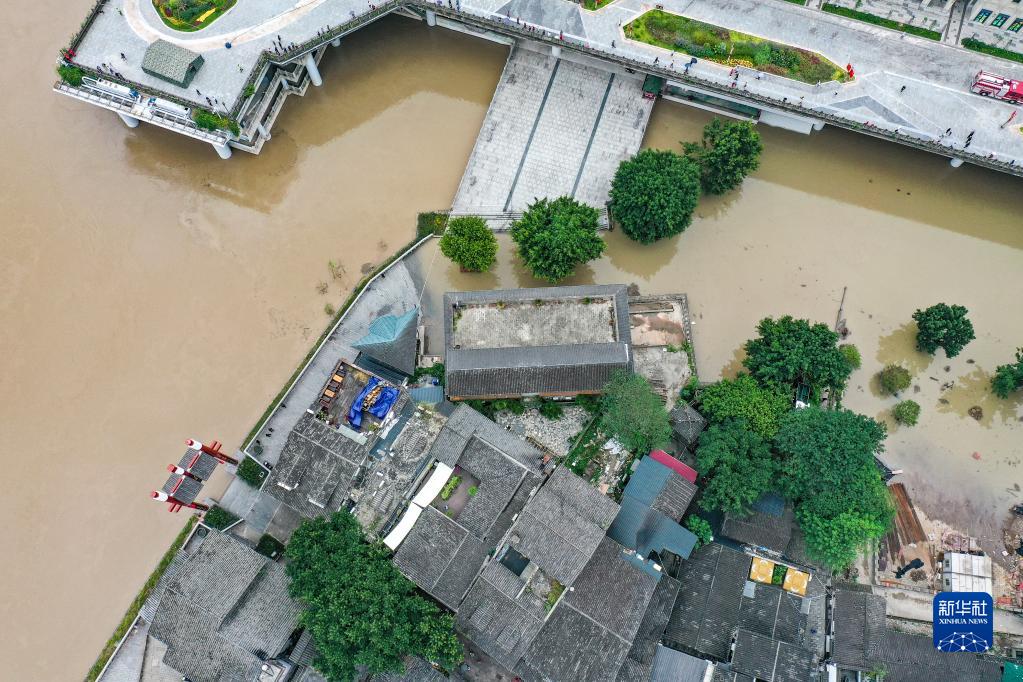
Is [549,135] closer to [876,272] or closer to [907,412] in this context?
[876,272]

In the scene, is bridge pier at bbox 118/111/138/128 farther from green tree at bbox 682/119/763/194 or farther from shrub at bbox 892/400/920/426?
shrub at bbox 892/400/920/426

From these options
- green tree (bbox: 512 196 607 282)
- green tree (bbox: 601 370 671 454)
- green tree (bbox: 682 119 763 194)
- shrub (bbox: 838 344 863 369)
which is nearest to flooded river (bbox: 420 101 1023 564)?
shrub (bbox: 838 344 863 369)

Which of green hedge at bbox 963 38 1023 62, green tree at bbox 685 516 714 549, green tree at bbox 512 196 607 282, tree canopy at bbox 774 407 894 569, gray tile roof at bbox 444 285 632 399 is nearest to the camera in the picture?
tree canopy at bbox 774 407 894 569

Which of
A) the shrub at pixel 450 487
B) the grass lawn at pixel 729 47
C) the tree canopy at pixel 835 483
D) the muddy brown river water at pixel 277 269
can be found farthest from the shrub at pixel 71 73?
the tree canopy at pixel 835 483

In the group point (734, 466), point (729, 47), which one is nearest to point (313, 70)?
point (729, 47)

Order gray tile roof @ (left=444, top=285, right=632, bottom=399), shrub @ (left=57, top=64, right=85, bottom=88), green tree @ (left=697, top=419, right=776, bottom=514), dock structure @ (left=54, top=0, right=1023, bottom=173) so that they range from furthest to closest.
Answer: dock structure @ (left=54, top=0, right=1023, bottom=173) → shrub @ (left=57, top=64, right=85, bottom=88) → gray tile roof @ (left=444, top=285, right=632, bottom=399) → green tree @ (left=697, top=419, right=776, bottom=514)

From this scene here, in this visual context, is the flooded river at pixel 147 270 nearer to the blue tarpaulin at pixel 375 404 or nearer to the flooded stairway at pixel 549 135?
the flooded stairway at pixel 549 135

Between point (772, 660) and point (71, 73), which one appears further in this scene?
point (71, 73)

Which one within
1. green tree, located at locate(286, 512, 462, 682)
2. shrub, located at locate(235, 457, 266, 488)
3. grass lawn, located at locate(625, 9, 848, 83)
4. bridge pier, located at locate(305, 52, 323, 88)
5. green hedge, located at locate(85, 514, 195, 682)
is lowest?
green hedge, located at locate(85, 514, 195, 682)
